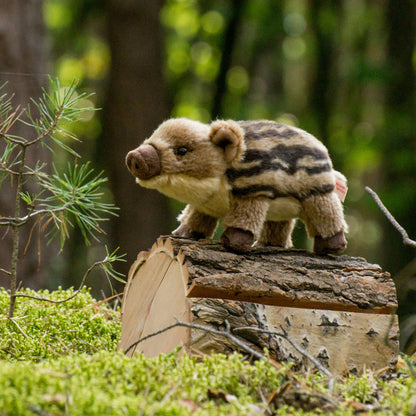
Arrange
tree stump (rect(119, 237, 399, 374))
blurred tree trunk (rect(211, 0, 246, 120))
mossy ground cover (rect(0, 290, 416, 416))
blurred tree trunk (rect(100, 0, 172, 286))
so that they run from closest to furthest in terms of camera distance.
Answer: mossy ground cover (rect(0, 290, 416, 416)) < tree stump (rect(119, 237, 399, 374)) < blurred tree trunk (rect(100, 0, 172, 286)) < blurred tree trunk (rect(211, 0, 246, 120))

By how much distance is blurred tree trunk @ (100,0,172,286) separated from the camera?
5809mm

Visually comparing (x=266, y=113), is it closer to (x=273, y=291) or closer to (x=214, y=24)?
(x=214, y=24)

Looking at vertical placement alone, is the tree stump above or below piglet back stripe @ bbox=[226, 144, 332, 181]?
below

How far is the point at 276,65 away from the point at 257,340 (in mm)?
7840

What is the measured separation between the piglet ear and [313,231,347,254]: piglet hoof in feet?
1.89

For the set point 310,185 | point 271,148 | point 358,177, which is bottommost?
point 358,177

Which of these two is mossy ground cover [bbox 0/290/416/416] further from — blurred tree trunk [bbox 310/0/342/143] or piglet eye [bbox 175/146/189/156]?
blurred tree trunk [bbox 310/0/342/143]

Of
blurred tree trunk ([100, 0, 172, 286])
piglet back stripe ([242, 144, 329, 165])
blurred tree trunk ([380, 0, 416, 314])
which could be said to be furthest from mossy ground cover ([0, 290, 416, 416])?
blurred tree trunk ([380, 0, 416, 314])

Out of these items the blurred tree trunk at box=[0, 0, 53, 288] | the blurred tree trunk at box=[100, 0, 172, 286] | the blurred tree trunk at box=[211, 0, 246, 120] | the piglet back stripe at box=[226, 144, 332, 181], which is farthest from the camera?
the blurred tree trunk at box=[211, 0, 246, 120]

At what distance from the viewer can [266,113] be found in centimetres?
823

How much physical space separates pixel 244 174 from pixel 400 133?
5071 millimetres

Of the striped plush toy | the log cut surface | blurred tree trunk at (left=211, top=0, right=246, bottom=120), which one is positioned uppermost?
blurred tree trunk at (left=211, top=0, right=246, bottom=120)

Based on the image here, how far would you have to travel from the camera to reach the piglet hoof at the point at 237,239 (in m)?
2.37

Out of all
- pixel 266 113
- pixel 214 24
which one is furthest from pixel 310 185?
pixel 214 24
